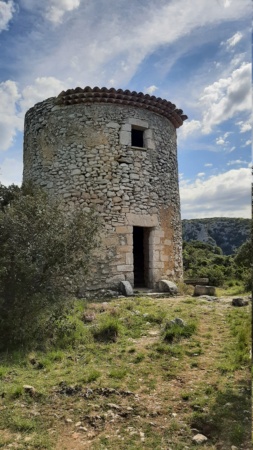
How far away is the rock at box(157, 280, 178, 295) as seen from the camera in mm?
10273

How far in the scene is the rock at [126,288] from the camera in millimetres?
9677

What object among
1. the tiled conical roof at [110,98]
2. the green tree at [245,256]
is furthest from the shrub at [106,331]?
the tiled conical roof at [110,98]

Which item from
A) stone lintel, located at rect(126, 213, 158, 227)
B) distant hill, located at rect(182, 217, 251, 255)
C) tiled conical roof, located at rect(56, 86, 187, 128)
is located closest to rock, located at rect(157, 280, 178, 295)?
stone lintel, located at rect(126, 213, 158, 227)

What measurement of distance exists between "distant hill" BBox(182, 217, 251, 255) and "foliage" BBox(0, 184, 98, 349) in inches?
1939

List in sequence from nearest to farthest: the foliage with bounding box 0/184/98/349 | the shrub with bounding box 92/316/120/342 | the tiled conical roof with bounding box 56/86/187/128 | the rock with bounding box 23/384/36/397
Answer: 1. the rock with bounding box 23/384/36/397
2. the foliage with bounding box 0/184/98/349
3. the shrub with bounding box 92/316/120/342
4. the tiled conical roof with bounding box 56/86/187/128

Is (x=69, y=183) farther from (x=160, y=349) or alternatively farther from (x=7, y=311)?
(x=160, y=349)

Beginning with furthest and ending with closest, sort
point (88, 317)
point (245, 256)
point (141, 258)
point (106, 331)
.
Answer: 1. point (141, 258)
2. point (245, 256)
3. point (88, 317)
4. point (106, 331)

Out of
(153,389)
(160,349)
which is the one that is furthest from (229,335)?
(153,389)

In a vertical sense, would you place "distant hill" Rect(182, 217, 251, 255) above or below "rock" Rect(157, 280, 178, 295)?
above

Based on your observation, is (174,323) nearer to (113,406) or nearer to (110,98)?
(113,406)

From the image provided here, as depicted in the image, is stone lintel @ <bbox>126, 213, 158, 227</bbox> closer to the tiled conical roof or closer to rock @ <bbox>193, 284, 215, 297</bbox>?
rock @ <bbox>193, 284, 215, 297</bbox>

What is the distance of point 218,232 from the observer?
5888cm

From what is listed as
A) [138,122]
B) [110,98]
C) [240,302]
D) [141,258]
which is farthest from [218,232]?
[240,302]

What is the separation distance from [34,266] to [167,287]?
524 cm
